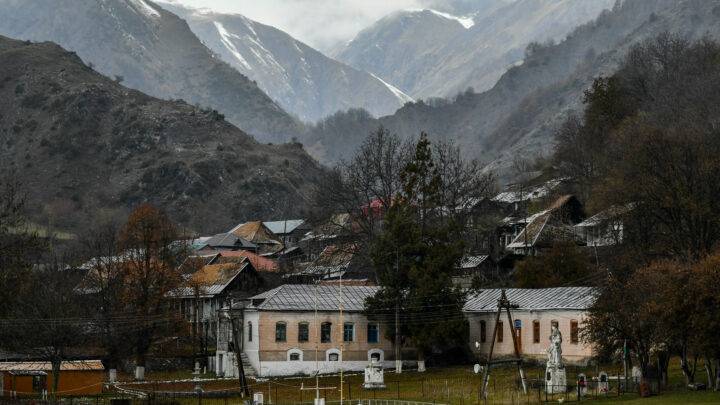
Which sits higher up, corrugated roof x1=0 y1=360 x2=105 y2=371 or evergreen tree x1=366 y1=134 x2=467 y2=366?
evergreen tree x1=366 y1=134 x2=467 y2=366

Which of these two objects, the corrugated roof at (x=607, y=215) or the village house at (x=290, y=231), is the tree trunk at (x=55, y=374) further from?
the village house at (x=290, y=231)

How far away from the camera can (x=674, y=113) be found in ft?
384

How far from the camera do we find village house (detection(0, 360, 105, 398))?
77625 millimetres

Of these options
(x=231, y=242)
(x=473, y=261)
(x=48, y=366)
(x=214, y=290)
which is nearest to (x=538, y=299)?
(x=473, y=261)

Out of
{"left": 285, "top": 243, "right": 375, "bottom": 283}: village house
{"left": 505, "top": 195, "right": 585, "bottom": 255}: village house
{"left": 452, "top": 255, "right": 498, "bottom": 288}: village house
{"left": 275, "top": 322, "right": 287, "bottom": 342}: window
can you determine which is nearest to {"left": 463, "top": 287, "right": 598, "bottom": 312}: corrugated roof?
{"left": 275, "top": 322, "right": 287, "bottom": 342}: window

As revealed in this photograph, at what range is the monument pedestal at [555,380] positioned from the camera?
6656cm

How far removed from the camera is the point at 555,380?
6731 cm

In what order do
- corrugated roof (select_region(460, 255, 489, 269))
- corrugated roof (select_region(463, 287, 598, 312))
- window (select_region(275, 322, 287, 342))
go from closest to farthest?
corrugated roof (select_region(463, 287, 598, 312)) → window (select_region(275, 322, 287, 342)) → corrugated roof (select_region(460, 255, 489, 269))

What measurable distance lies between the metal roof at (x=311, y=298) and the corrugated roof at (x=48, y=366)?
11502 millimetres

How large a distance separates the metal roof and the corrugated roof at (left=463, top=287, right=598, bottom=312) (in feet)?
24.6

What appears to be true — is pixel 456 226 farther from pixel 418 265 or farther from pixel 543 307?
pixel 543 307

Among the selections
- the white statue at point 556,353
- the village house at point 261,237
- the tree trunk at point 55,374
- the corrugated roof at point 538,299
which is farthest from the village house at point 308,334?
the village house at point 261,237

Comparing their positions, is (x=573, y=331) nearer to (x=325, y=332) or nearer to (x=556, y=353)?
(x=556, y=353)

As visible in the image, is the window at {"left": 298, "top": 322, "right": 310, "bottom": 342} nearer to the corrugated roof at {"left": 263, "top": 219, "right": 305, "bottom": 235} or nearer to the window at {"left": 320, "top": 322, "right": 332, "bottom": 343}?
the window at {"left": 320, "top": 322, "right": 332, "bottom": 343}
